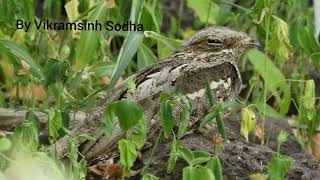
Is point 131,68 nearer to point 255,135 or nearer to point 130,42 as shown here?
point 255,135

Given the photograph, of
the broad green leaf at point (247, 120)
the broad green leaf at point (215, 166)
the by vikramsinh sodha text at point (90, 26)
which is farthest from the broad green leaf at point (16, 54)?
the broad green leaf at point (215, 166)

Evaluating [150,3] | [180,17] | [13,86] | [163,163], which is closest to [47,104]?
[13,86]

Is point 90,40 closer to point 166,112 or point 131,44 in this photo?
point 131,44


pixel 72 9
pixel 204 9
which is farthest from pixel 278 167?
pixel 204 9

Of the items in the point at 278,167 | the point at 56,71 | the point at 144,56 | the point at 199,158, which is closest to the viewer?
the point at 199,158

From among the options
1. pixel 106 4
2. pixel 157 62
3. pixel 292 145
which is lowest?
pixel 292 145

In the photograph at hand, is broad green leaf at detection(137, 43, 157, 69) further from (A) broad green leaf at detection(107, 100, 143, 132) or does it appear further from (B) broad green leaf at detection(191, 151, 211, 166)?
(A) broad green leaf at detection(107, 100, 143, 132)

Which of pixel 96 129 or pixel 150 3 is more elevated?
pixel 150 3
